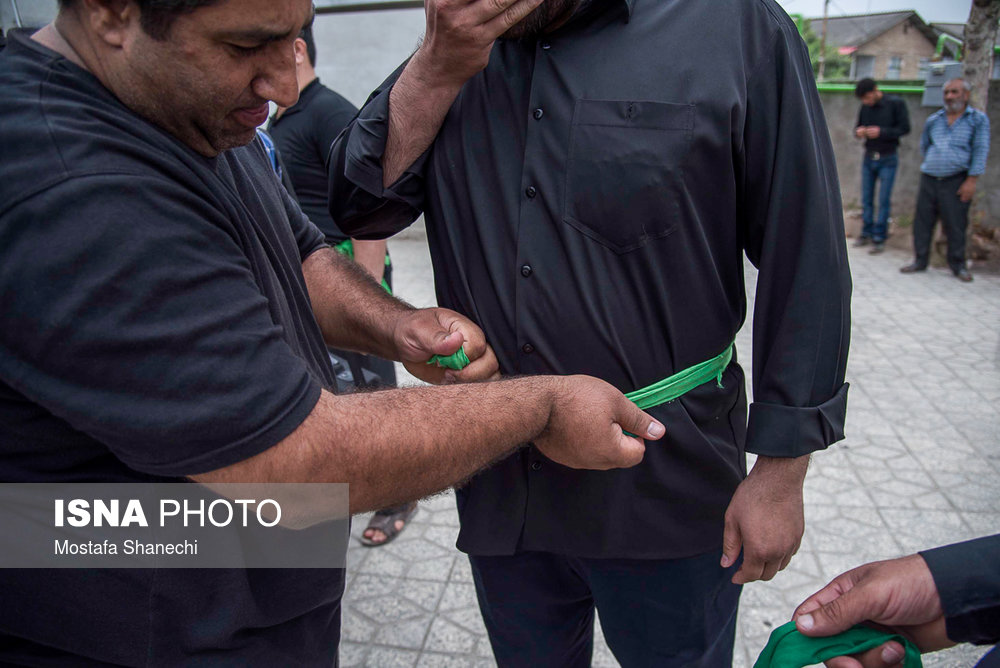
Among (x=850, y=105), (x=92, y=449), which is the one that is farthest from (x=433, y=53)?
(x=850, y=105)

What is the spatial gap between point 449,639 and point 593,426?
1.88 m

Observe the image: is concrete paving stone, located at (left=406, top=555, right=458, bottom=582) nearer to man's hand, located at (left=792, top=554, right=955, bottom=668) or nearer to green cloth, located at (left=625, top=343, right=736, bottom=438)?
green cloth, located at (left=625, top=343, right=736, bottom=438)

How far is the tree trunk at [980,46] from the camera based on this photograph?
8094 mm

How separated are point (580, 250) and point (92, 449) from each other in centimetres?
94

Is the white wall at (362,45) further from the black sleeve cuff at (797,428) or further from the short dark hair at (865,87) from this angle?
the black sleeve cuff at (797,428)

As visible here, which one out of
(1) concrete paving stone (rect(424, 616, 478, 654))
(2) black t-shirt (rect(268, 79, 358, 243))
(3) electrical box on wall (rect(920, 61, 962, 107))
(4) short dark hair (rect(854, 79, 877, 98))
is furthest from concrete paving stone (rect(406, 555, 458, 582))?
(3) electrical box on wall (rect(920, 61, 962, 107))

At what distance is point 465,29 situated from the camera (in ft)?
4.46

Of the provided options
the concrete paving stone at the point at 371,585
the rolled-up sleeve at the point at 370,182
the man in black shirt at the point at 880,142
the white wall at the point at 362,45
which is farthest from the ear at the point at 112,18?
the man in black shirt at the point at 880,142

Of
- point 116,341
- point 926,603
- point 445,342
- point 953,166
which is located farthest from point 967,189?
point 116,341

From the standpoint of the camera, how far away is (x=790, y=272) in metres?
1.46

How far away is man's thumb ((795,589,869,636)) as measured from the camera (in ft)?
4.09

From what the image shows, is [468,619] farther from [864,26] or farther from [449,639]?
[864,26]

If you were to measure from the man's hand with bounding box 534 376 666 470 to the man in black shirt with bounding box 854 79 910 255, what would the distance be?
30.0 feet

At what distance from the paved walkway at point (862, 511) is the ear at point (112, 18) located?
7.87 ft
